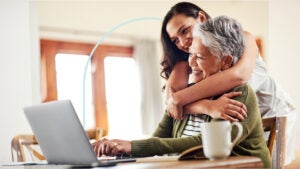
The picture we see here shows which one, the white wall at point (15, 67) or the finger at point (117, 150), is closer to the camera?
the finger at point (117, 150)

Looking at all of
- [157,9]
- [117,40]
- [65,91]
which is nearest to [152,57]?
[117,40]

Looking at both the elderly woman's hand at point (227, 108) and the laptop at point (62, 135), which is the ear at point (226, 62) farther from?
the laptop at point (62, 135)

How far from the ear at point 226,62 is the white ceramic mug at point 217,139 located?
37cm

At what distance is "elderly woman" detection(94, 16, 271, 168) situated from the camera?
4.00ft

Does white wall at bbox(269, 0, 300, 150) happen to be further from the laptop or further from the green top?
the laptop

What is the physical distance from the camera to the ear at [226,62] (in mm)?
1372

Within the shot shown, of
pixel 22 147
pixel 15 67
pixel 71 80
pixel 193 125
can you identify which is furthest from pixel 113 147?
pixel 71 80

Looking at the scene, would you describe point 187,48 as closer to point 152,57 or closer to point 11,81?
point 11,81

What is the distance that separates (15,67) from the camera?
2.10 meters

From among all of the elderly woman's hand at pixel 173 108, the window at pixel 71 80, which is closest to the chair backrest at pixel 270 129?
the elderly woman's hand at pixel 173 108

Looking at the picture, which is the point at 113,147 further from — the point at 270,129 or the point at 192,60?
the point at 270,129

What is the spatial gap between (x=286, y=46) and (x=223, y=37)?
478 millimetres

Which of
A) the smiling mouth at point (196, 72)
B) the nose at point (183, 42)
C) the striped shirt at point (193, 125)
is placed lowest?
the striped shirt at point (193, 125)

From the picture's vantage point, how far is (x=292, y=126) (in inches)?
64.9
